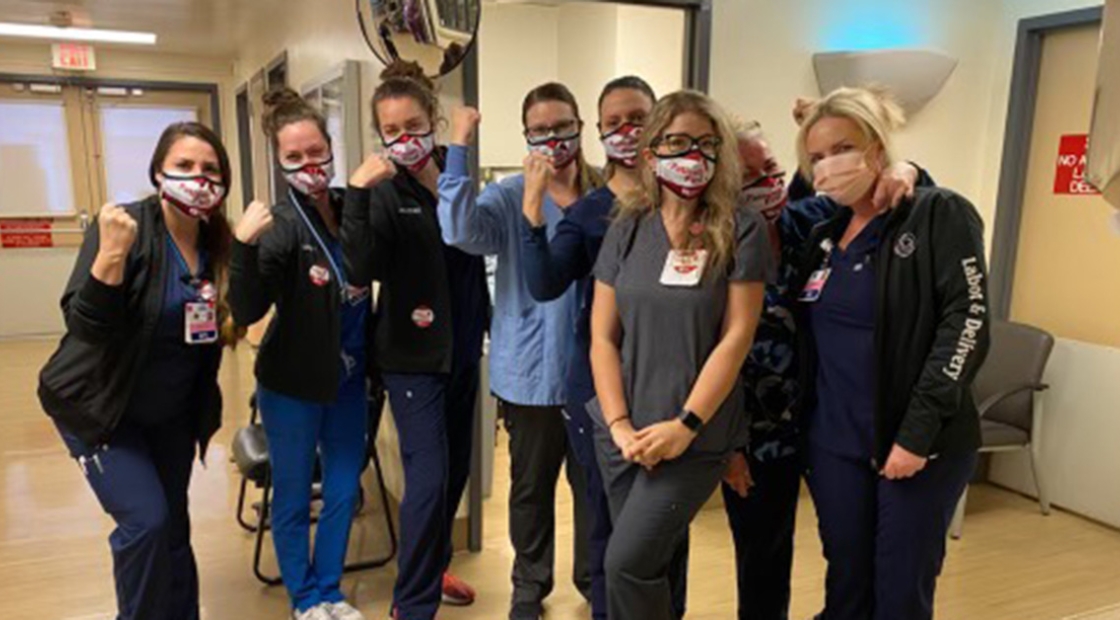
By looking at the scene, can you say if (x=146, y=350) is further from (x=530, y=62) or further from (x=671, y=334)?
(x=530, y=62)

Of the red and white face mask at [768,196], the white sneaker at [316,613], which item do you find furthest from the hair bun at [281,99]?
the white sneaker at [316,613]

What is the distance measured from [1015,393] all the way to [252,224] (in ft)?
10.1

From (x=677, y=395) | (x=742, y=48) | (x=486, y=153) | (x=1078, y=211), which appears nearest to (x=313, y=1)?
(x=486, y=153)

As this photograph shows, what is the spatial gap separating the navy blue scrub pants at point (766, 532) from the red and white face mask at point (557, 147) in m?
0.90

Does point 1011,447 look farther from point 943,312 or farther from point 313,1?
point 313,1

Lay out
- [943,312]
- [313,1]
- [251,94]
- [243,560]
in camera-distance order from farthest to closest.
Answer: [251,94], [313,1], [243,560], [943,312]

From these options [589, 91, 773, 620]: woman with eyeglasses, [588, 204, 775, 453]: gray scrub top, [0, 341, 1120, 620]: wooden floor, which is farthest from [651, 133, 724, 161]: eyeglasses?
[0, 341, 1120, 620]: wooden floor

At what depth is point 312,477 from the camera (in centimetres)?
234

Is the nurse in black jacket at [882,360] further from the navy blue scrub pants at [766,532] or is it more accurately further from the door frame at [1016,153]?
the door frame at [1016,153]

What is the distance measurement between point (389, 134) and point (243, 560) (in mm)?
1749

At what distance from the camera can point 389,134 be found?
2113 mm

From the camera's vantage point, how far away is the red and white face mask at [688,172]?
1.72 metres

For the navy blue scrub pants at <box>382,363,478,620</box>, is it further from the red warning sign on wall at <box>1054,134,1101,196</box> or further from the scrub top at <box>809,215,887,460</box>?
the red warning sign on wall at <box>1054,134,1101,196</box>

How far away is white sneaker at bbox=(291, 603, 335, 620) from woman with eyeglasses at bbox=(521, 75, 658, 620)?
0.83m
